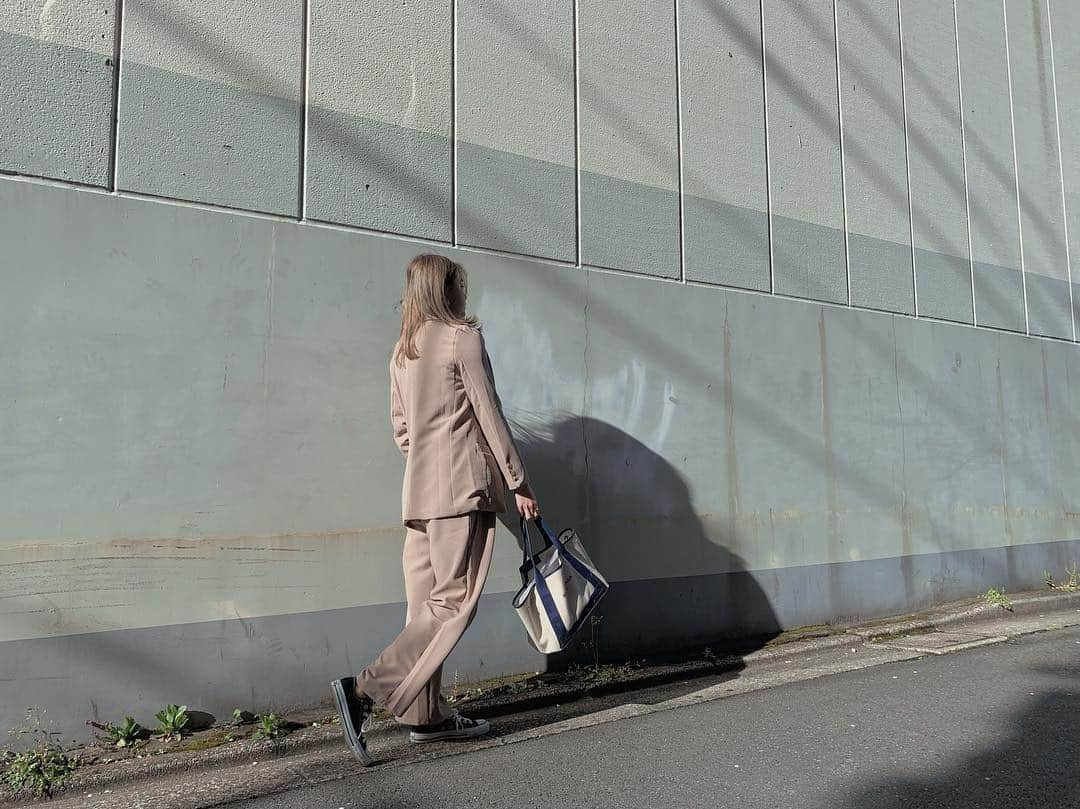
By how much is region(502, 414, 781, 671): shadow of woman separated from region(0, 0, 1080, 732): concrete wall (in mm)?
27

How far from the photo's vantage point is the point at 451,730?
4020 mm

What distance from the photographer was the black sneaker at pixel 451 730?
3.96 meters

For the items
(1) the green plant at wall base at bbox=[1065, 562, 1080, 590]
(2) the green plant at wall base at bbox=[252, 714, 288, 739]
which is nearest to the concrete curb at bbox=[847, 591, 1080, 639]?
(1) the green plant at wall base at bbox=[1065, 562, 1080, 590]

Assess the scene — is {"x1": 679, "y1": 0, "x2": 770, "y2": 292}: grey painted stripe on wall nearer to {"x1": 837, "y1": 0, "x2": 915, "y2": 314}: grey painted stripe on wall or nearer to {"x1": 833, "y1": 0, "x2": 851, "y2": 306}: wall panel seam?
{"x1": 833, "y1": 0, "x2": 851, "y2": 306}: wall panel seam

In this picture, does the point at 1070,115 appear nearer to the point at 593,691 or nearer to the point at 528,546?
the point at 593,691

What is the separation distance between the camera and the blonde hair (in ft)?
13.1

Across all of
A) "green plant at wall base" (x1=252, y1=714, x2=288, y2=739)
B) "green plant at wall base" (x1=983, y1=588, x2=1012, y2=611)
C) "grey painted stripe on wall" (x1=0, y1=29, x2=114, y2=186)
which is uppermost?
"grey painted stripe on wall" (x1=0, y1=29, x2=114, y2=186)

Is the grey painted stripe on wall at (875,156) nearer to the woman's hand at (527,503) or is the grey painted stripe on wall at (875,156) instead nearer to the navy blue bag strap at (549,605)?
the woman's hand at (527,503)

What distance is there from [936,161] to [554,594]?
6165 millimetres

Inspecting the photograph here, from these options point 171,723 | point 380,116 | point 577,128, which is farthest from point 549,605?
point 577,128

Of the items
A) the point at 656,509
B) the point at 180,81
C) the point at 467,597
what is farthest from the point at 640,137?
the point at 467,597

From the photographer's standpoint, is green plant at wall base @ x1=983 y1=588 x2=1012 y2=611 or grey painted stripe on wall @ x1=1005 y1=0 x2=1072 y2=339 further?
grey painted stripe on wall @ x1=1005 y1=0 x2=1072 y2=339

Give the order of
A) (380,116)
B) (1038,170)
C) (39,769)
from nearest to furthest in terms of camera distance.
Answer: (39,769)
(380,116)
(1038,170)

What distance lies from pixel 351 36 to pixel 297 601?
9.32ft
